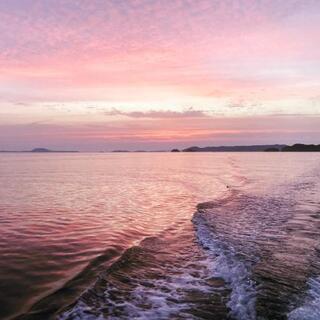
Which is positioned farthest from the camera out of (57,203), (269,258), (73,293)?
(57,203)

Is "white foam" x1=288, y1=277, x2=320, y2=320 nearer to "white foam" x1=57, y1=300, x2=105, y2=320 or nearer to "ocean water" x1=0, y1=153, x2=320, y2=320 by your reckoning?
"ocean water" x1=0, y1=153, x2=320, y2=320

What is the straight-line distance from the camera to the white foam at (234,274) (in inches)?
366

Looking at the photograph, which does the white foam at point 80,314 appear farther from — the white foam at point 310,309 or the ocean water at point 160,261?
the white foam at point 310,309

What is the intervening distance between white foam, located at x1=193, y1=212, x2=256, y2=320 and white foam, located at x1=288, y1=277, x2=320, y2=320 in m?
0.90

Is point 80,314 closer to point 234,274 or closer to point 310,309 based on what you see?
point 234,274

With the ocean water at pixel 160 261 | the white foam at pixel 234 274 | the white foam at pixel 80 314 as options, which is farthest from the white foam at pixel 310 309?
the white foam at pixel 80 314

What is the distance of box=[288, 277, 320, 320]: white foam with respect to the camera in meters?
8.77

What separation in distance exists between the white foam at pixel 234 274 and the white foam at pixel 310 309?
90 centimetres

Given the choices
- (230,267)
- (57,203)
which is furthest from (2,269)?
(57,203)

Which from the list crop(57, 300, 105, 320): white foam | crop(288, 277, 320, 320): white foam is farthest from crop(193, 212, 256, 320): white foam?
crop(57, 300, 105, 320): white foam

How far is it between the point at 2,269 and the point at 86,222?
7.63 metres

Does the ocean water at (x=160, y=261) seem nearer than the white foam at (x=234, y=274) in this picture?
No

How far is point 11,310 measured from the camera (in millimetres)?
9320

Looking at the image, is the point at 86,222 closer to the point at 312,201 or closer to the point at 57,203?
the point at 57,203
